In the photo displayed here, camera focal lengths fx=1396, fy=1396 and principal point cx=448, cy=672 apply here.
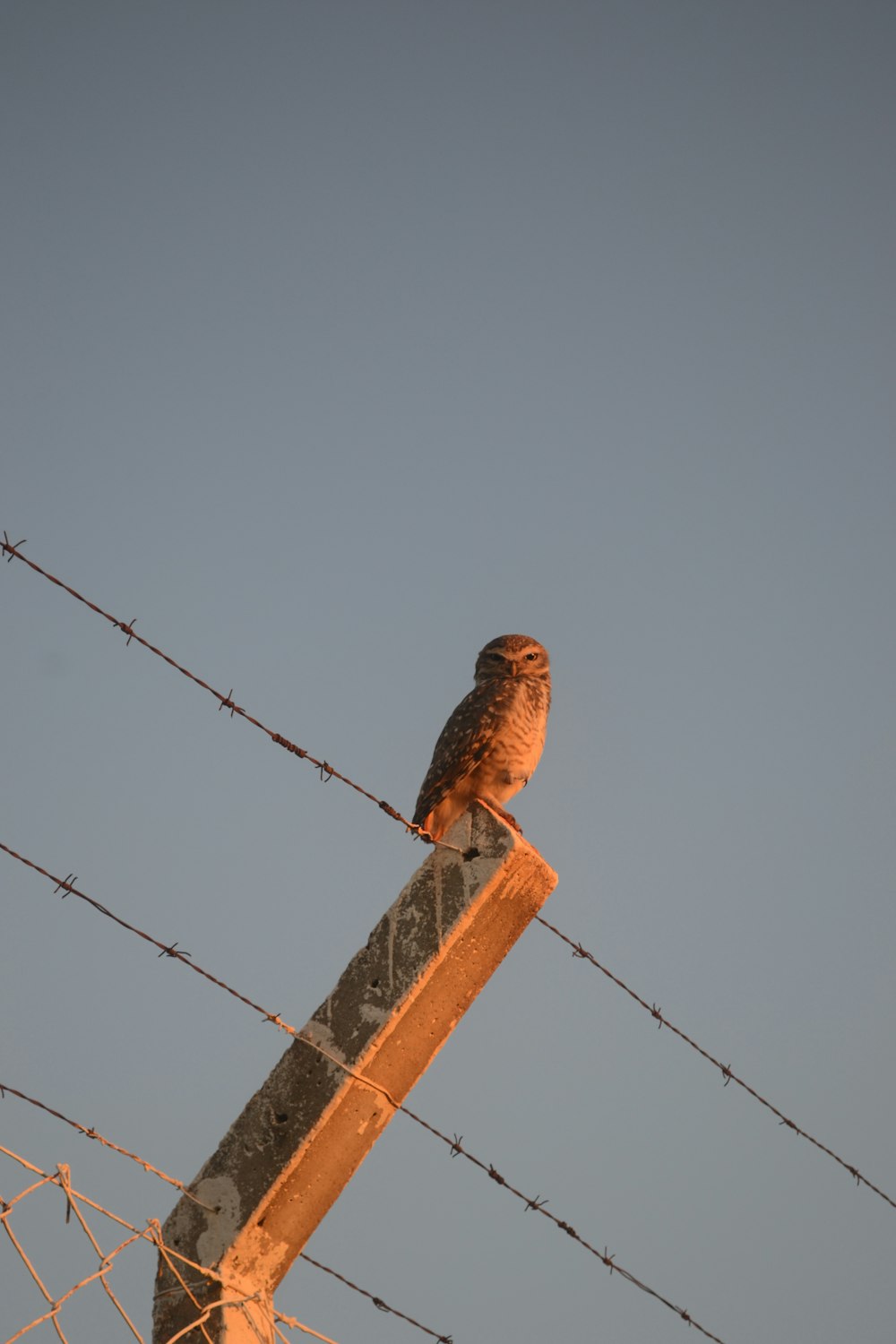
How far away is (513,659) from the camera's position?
7.64m

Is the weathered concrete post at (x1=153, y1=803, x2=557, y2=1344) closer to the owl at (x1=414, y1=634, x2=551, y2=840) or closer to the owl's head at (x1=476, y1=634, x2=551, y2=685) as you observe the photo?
the owl at (x1=414, y1=634, x2=551, y2=840)

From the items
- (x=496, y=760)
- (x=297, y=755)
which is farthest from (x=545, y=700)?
(x=297, y=755)

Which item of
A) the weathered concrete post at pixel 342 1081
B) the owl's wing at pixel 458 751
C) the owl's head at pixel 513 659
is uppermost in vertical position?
the owl's head at pixel 513 659

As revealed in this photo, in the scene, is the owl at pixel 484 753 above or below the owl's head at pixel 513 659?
below

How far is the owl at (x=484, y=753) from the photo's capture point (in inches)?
258

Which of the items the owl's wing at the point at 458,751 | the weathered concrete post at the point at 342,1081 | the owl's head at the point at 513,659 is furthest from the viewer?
the owl's head at the point at 513,659

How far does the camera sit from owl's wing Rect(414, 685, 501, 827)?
6.53 meters

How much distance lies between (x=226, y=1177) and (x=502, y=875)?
1081mm

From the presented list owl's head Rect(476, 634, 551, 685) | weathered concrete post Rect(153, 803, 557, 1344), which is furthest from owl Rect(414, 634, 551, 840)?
weathered concrete post Rect(153, 803, 557, 1344)

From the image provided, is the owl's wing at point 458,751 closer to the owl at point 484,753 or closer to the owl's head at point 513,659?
the owl at point 484,753

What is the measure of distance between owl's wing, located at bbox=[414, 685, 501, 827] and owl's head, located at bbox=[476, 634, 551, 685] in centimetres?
69

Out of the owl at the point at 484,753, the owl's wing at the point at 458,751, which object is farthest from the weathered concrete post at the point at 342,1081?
the owl's wing at the point at 458,751

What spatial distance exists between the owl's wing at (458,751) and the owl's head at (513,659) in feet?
2.26

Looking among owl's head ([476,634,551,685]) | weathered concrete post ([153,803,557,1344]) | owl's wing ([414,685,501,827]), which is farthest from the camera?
owl's head ([476,634,551,685])
